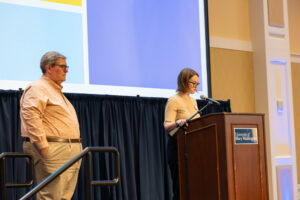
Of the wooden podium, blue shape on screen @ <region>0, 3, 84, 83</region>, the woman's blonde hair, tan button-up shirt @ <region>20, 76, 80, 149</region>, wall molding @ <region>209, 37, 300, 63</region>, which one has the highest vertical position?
wall molding @ <region>209, 37, 300, 63</region>

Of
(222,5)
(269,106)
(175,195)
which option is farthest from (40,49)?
(269,106)

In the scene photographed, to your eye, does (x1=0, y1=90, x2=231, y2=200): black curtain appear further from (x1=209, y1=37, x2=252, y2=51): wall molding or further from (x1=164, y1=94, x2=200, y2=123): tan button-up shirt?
(x1=209, y1=37, x2=252, y2=51): wall molding

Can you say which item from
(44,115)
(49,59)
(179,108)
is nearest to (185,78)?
(179,108)

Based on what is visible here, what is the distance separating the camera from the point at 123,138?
4668 millimetres

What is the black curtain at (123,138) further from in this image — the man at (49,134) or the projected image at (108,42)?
the man at (49,134)

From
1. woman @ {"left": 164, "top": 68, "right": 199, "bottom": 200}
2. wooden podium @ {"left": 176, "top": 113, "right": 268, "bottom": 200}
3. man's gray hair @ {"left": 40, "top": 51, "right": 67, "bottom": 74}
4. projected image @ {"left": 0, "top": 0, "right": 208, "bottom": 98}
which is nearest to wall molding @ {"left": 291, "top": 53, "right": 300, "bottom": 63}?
projected image @ {"left": 0, "top": 0, "right": 208, "bottom": 98}

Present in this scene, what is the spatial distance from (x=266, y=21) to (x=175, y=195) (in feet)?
9.68

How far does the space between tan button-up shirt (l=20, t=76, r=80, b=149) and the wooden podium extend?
3.25 feet

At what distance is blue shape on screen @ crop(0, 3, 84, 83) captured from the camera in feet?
13.3

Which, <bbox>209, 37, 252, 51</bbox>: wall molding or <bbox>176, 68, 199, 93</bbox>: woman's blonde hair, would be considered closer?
<bbox>176, 68, 199, 93</bbox>: woman's blonde hair

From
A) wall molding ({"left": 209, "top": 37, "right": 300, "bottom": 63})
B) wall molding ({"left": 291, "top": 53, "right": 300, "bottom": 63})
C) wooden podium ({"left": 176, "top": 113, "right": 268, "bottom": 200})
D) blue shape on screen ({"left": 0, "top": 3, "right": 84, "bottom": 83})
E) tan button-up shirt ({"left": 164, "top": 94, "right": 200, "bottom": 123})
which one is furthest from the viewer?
wall molding ({"left": 291, "top": 53, "right": 300, "bottom": 63})

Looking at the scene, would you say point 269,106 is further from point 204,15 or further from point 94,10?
point 94,10

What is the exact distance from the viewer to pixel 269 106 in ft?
19.0

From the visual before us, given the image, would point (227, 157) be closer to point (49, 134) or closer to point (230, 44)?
point (49, 134)
